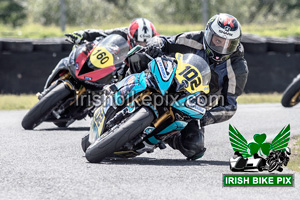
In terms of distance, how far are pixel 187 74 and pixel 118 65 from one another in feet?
8.53

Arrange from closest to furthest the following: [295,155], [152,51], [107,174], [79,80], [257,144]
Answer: [107,174] → [257,144] → [152,51] → [295,155] → [79,80]

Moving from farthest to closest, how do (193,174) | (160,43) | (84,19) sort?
(84,19)
(160,43)
(193,174)

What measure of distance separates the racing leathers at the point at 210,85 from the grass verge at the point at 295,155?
754 mm

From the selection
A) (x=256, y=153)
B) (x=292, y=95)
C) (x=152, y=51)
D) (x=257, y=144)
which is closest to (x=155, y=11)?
(x=292, y=95)

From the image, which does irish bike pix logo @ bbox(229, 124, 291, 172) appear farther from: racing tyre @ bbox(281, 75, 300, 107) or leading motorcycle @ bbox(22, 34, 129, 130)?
racing tyre @ bbox(281, 75, 300, 107)

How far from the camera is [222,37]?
6.84 metres

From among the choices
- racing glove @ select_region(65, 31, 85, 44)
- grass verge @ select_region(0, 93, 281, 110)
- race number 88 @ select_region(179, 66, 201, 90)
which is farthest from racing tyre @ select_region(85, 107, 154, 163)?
grass verge @ select_region(0, 93, 281, 110)

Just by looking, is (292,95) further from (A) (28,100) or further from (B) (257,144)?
(B) (257,144)

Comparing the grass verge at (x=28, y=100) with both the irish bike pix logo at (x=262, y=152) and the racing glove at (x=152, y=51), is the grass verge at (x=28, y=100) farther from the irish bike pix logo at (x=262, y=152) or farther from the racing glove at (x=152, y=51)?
the irish bike pix logo at (x=262, y=152)

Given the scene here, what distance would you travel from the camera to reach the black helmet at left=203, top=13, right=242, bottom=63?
6.83m

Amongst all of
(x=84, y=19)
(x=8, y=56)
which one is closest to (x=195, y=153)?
(x=8, y=56)

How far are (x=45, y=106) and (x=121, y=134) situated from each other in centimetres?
276

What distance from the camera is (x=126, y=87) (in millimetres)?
6125

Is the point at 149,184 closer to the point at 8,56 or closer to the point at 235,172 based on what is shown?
the point at 235,172
